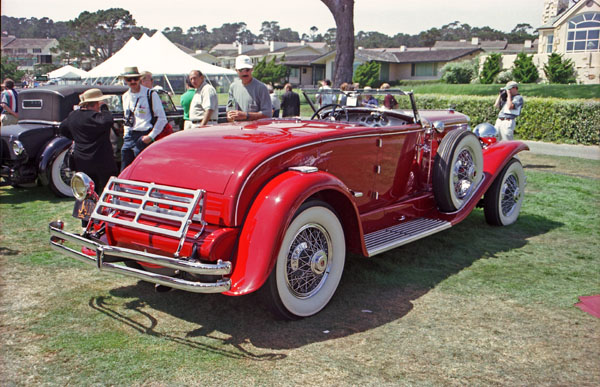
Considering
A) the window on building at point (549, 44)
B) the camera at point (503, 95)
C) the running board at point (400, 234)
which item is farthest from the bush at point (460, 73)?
the running board at point (400, 234)

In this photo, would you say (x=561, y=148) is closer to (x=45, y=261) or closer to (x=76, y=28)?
(x=45, y=261)

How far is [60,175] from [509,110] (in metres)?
8.02

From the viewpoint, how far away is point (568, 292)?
13.9 ft

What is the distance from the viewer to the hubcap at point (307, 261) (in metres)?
3.55

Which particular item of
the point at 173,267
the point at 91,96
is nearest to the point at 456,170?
the point at 173,267

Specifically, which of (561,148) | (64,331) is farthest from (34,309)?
(561,148)

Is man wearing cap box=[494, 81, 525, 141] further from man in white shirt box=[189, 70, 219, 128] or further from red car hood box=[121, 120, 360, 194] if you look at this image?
red car hood box=[121, 120, 360, 194]

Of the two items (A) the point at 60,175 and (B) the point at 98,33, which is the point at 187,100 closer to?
(A) the point at 60,175

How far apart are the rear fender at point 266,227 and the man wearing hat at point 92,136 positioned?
8.72 ft

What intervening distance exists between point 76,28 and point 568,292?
66.4m

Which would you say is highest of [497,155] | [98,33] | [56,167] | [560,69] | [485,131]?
[98,33]

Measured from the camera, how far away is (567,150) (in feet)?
44.4

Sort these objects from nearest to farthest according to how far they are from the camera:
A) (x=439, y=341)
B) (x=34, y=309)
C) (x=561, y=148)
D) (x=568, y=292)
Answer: (x=439, y=341)
(x=34, y=309)
(x=568, y=292)
(x=561, y=148)

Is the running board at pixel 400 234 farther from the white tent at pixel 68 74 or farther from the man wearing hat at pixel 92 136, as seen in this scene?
the white tent at pixel 68 74
